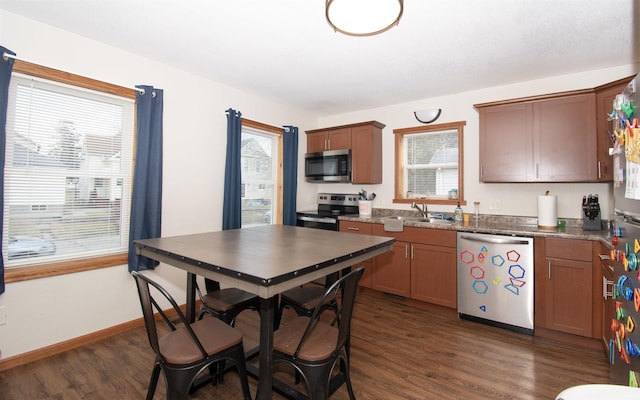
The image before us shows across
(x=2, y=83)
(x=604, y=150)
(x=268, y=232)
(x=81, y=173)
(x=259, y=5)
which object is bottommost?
(x=268, y=232)

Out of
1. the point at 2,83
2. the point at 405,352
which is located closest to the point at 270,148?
the point at 2,83

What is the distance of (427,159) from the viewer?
13.1ft

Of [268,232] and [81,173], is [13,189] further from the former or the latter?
[268,232]

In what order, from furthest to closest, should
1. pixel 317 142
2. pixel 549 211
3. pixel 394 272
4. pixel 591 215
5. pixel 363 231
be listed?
pixel 317 142 → pixel 363 231 → pixel 394 272 → pixel 549 211 → pixel 591 215

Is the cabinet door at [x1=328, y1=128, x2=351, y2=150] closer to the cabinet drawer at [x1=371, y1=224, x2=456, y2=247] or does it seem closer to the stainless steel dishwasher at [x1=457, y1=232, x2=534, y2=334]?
the cabinet drawer at [x1=371, y1=224, x2=456, y2=247]

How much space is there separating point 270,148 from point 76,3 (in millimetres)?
2517

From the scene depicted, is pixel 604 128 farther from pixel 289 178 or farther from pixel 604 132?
pixel 289 178

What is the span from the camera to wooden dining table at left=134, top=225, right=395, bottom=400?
51.8 inches

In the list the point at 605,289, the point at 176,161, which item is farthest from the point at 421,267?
the point at 176,161

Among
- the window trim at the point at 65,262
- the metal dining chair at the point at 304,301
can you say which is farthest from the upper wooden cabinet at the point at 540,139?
the window trim at the point at 65,262

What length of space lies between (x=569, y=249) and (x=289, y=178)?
318cm

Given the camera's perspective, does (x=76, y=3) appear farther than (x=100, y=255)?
No

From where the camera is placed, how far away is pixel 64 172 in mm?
2412

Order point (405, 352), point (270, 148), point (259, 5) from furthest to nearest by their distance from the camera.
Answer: point (270, 148)
point (405, 352)
point (259, 5)
